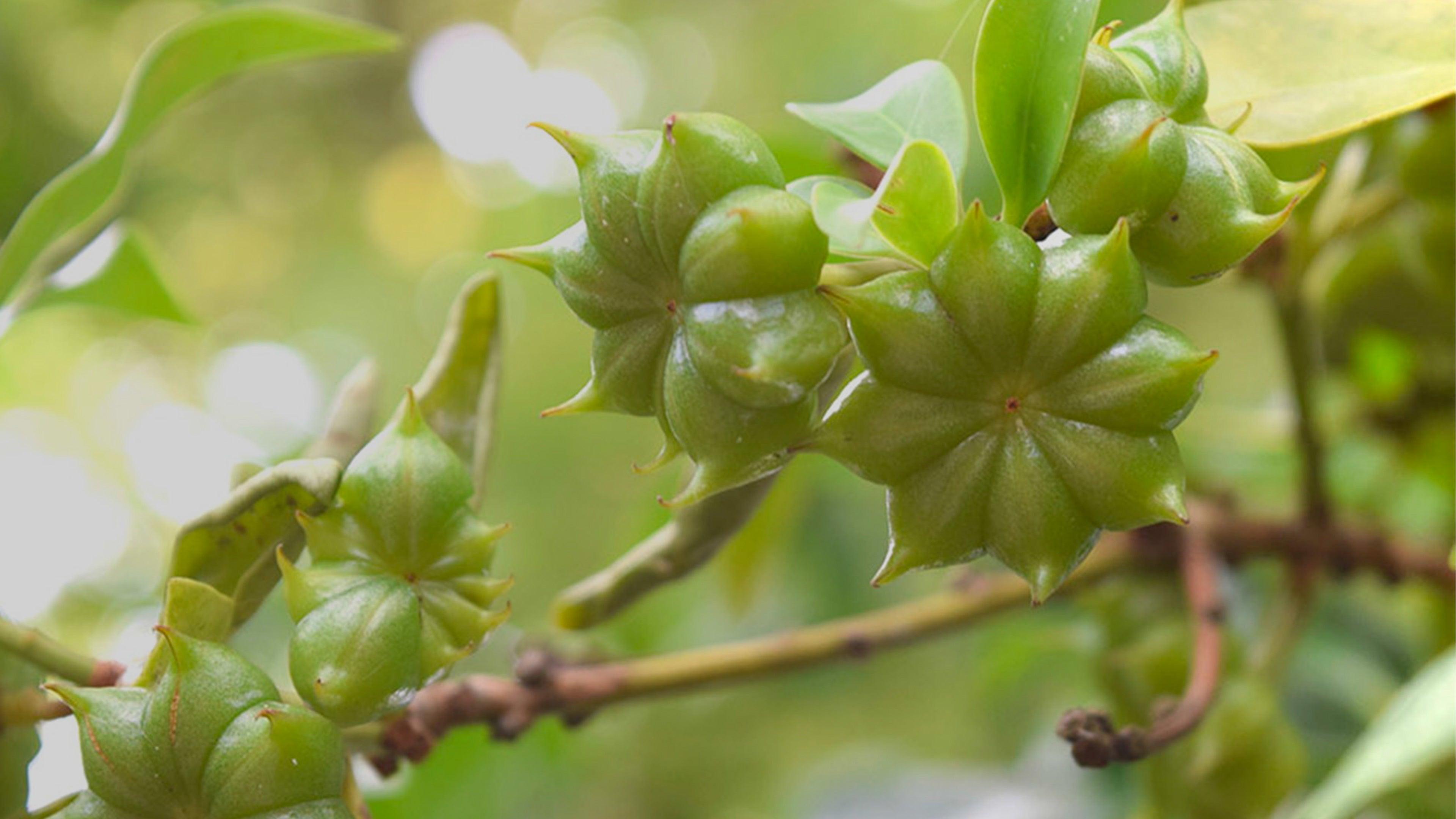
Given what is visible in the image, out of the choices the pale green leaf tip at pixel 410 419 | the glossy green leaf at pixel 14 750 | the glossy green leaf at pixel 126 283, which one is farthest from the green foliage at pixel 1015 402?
the glossy green leaf at pixel 126 283

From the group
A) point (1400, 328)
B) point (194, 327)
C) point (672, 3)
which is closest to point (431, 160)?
point (672, 3)

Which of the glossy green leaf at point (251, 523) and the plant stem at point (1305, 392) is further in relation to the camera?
the plant stem at point (1305, 392)

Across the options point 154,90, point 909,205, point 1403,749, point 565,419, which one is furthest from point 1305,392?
point 565,419

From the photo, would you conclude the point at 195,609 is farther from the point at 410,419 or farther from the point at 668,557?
the point at 668,557

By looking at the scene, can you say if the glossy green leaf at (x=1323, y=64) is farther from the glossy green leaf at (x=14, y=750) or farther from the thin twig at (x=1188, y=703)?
the glossy green leaf at (x=14, y=750)

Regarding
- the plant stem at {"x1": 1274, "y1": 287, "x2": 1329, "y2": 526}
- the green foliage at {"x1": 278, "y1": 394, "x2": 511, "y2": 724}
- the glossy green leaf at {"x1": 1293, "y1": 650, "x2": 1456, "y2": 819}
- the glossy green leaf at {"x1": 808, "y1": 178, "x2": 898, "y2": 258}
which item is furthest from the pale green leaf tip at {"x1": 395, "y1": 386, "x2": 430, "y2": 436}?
the plant stem at {"x1": 1274, "y1": 287, "x2": 1329, "y2": 526}

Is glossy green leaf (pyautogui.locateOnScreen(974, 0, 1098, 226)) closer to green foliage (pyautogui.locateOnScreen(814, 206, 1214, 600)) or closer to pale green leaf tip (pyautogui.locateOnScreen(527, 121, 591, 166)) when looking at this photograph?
green foliage (pyautogui.locateOnScreen(814, 206, 1214, 600))
